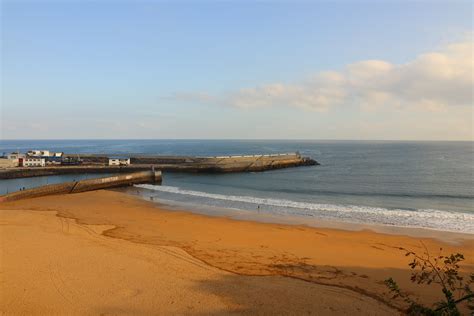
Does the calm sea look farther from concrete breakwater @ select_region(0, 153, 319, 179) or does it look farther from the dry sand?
the dry sand

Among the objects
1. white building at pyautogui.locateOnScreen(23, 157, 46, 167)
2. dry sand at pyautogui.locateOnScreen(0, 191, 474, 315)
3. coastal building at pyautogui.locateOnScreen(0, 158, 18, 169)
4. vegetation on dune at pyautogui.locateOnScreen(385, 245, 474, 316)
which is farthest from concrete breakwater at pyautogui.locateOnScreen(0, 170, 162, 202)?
vegetation on dune at pyautogui.locateOnScreen(385, 245, 474, 316)

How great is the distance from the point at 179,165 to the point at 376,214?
3721 cm

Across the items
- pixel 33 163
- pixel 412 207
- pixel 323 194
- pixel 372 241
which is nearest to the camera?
pixel 372 241

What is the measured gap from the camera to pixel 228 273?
12508mm

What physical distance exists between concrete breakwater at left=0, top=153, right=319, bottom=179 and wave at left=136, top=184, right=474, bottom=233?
79.3 ft

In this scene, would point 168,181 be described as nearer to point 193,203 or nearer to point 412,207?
point 193,203

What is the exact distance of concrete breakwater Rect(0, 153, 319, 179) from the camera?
49656 mm

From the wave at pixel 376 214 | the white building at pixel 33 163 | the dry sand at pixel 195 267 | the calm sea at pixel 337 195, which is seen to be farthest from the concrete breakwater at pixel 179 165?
the dry sand at pixel 195 267

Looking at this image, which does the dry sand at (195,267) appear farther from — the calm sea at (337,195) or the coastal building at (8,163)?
the coastal building at (8,163)

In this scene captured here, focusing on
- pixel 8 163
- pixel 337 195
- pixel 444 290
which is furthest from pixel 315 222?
pixel 8 163

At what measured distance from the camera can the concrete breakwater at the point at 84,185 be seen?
101 feet

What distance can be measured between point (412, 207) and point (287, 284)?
2215cm

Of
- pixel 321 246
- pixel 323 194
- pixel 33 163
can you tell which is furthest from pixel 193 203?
pixel 33 163

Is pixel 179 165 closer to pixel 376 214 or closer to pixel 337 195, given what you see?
pixel 337 195
